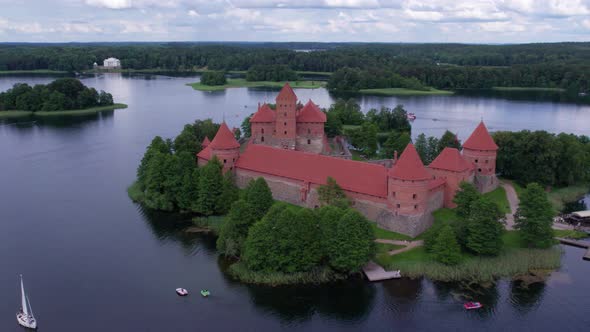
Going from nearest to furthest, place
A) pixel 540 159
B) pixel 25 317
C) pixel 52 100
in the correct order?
pixel 25 317 → pixel 540 159 → pixel 52 100

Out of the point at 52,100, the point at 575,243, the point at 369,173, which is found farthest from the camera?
the point at 52,100

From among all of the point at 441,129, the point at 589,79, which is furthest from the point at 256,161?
the point at 589,79

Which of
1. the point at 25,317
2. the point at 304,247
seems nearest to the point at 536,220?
the point at 304,247

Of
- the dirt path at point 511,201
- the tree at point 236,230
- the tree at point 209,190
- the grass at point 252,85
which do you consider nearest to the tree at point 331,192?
the tree at point 236,230

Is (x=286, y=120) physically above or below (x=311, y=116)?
below

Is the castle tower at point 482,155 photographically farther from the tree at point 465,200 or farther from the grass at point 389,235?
the grass at point 389,235

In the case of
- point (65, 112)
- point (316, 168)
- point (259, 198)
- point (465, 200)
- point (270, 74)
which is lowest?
point (465, 200)

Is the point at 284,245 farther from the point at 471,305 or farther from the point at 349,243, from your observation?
the point at 471,305

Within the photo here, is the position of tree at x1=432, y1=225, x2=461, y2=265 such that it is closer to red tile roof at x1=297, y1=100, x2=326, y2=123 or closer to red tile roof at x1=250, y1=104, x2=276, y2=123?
red tile roof at x1=297, y1=100, x2=326, y2=123
